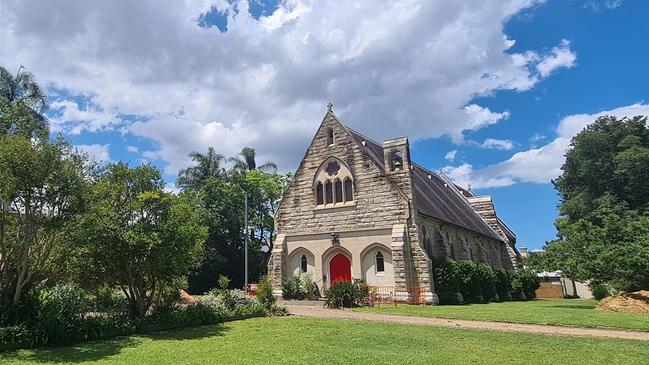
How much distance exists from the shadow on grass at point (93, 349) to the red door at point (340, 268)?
13.8m

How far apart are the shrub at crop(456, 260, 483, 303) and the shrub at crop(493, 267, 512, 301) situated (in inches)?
201

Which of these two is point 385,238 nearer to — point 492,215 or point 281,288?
point 281,288

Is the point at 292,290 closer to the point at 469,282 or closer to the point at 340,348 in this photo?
the point at 469,282

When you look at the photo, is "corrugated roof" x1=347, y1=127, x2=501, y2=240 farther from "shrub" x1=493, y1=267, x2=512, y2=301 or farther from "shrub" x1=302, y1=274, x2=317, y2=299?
"shrub" x1=302, y1=274, x2=317, y2=299

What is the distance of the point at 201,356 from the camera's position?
9.56 m

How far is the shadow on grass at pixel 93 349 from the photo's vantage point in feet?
30.8

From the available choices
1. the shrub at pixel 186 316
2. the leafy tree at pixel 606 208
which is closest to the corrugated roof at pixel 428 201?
the leafy tree at pixel 606 208

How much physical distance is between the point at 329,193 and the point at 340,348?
18.2 metres

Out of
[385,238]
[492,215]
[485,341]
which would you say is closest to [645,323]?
[485,341]

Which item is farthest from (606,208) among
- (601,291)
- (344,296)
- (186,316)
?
(186,316)

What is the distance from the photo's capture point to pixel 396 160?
27031 millimetres

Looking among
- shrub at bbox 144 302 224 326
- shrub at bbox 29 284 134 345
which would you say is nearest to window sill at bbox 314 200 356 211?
shrub at bbox 144 302 224 326

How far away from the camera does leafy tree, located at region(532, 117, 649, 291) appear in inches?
851

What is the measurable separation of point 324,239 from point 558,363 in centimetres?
1913
